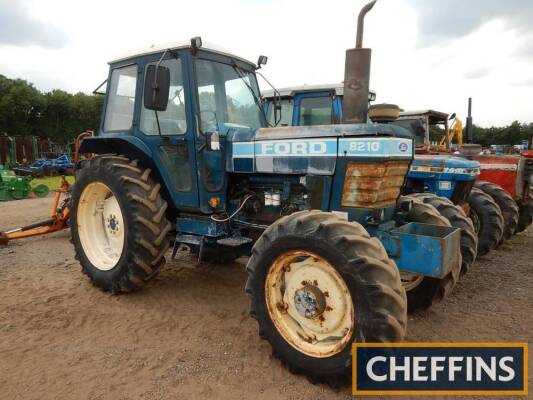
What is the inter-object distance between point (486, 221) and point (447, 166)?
0.96 metres

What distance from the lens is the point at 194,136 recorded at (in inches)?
151

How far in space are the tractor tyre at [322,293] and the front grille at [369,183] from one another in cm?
54

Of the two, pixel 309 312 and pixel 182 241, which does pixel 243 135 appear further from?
pixel 309 312

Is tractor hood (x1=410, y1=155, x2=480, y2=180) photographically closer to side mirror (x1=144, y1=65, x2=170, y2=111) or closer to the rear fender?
the rear fender

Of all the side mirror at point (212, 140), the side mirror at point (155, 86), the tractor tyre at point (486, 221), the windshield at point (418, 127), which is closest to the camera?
the side mirror at point (155, 86)

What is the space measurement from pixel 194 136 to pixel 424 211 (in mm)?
2134

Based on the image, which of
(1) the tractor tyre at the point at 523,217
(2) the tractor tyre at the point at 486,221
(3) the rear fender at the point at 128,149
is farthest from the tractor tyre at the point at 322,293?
(1) the tractor tyre at the point at 523,217

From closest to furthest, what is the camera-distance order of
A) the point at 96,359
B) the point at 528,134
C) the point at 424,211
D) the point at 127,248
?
the point at 96,359
the point at 424,211
the point at 127,248
the point at 528,134

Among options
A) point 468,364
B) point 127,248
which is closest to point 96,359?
point 127,248

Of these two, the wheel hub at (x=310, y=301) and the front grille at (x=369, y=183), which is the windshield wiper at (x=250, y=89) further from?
the wheel hub at (x=310, y=301)

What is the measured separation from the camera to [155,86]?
3500mm

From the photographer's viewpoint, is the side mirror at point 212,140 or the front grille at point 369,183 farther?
the side mirror at point 212,140

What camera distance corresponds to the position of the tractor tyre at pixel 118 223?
12.9 ft

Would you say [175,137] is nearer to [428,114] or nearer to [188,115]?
[188,115]
